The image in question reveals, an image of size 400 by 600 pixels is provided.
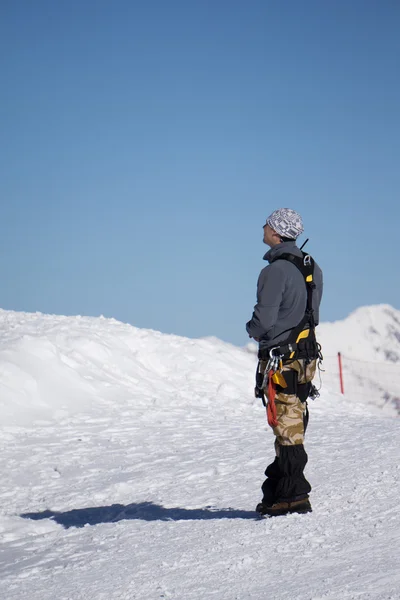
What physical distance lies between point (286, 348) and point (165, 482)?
3.40 metres

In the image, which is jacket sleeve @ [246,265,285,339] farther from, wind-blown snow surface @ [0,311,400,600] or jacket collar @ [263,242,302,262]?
wind-blown snow surface @ [0,311,400,600]

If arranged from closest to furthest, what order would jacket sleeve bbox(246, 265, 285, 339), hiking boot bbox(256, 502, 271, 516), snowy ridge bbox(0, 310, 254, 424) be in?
jacket sleeve bbox(246, 265, 285, 339) < hiking boot bbox(256, 502, 271, 516) < snowy ridge bbox(0, 310, 254, 424)

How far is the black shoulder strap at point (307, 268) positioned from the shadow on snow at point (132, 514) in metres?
1.78

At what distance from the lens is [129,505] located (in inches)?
291

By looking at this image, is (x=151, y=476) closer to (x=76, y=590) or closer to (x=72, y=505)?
(x=72, y=505)

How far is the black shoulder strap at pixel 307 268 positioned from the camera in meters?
5.54

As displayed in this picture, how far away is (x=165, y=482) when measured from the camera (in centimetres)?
829

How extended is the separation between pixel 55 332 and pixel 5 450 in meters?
6.36

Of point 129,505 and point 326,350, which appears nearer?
point 129,505

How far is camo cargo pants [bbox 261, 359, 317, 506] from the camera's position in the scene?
18.1 ft

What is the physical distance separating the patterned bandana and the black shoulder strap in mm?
190

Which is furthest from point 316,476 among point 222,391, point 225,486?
point 222,391

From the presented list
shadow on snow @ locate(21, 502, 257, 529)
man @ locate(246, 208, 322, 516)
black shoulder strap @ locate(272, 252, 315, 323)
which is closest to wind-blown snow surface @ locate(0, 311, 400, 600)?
shadow on snow @ locate(21, 502, 257, 529)

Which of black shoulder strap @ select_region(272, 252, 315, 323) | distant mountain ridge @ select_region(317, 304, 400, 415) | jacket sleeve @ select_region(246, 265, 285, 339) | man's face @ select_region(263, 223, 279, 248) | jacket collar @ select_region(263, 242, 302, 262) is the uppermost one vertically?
distant mountain ridge @ select_region(317, 304, 400, 415)
